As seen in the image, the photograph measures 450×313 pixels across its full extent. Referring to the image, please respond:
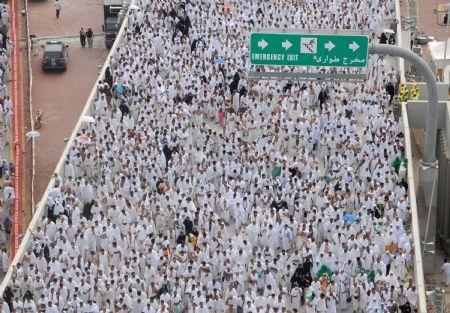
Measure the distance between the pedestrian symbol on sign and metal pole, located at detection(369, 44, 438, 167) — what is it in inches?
62.1

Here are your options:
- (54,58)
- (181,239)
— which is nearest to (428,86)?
(181,239)

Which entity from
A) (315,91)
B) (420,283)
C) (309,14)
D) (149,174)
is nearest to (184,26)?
(309,14)

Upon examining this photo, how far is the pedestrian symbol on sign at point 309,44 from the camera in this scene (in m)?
34.2

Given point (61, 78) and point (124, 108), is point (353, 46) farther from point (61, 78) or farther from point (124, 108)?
point (61, 78)

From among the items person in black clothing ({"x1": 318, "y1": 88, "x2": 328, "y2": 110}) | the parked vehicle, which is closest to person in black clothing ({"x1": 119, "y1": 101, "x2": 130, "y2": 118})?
person in black clothing ({"x1": 318, "y1": 88, "x2": 328, "y2": 110})

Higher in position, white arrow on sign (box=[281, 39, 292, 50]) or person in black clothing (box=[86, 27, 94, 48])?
white arrow on sign (box=[281, 39, 292, 50])

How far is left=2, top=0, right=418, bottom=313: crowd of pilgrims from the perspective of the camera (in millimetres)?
33906

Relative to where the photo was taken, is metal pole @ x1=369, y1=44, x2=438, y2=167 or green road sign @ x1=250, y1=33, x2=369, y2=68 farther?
green road sign @ x1=250, y1=33, x2=369, y2=68

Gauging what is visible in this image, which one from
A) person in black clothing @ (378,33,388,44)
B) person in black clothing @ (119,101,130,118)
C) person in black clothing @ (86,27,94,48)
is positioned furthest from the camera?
person in black clothing @ (86,27,94,48)

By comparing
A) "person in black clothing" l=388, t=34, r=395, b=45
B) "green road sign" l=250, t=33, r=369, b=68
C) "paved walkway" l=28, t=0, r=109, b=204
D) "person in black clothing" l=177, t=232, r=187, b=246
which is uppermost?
"green road sign" l=250, t=33, r=369, b=68

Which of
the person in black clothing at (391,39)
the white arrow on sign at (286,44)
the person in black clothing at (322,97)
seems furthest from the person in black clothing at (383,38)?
the white arrow on sign at (286,44)

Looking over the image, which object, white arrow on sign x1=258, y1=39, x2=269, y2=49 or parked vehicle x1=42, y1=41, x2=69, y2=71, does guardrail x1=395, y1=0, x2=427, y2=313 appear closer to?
white arrow on sign x1=258, y1=39, x2=269, y2=49

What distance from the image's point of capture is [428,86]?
33625 millimetres

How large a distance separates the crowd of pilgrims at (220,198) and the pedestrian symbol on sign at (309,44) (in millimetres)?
4893
